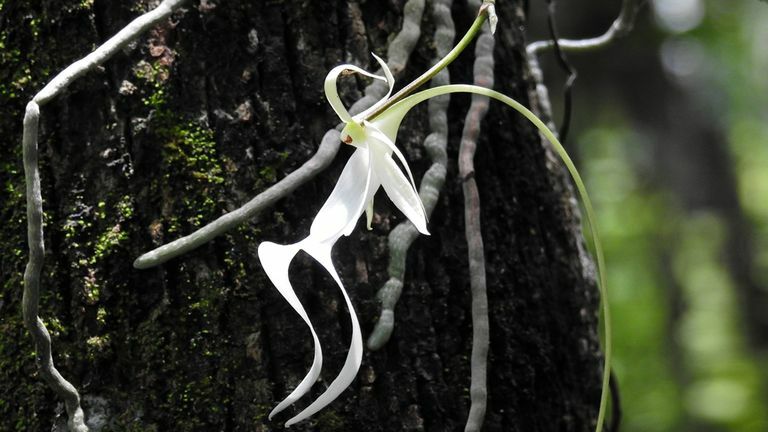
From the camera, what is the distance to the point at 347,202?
0.67 meters

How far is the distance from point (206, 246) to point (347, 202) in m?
0.24

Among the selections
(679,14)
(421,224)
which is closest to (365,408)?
(421,224)

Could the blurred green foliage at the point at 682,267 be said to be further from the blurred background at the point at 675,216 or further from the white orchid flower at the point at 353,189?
the white orchid flower at the point at 353,189

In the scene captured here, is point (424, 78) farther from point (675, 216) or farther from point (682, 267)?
point (682, 267)

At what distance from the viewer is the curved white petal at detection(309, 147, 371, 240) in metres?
0.66

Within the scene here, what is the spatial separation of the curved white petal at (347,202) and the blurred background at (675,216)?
4221 millimetres

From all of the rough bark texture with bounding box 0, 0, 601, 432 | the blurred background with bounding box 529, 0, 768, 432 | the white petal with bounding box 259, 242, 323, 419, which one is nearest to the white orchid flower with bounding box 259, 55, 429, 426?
the white petal with bounding box 259, 242, 323, 419

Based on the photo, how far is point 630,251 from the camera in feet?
21.3

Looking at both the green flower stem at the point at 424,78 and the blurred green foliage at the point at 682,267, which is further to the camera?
the blurred green foliage at the point at 682,267

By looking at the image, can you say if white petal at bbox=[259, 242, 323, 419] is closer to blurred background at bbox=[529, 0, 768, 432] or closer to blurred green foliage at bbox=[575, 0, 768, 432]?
blurred background at bbox=[529, 0, 768, 432]

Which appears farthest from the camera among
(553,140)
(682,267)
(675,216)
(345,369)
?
(682,267)

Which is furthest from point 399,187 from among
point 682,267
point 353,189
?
point 682,267

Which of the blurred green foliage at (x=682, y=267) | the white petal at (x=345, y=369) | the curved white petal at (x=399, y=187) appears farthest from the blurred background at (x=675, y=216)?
the white petal at (x=345, y=369)

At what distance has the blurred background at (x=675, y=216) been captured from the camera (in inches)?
211
